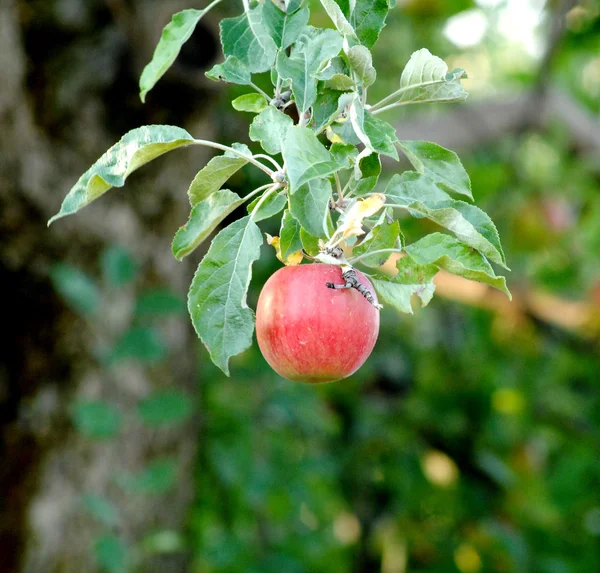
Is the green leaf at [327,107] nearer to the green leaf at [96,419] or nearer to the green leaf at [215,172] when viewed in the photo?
the green leaf at [215,172]

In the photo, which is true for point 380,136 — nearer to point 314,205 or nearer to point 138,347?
point 314,205

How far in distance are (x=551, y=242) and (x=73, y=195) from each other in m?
2.94

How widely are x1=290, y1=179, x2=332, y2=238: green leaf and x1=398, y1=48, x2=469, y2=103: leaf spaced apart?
0.43ft

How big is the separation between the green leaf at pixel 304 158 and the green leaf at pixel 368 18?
153 mm

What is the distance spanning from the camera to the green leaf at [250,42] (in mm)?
716

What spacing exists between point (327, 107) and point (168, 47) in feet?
0.57

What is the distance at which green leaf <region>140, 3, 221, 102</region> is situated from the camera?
724 millimetres

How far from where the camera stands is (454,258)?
65cm

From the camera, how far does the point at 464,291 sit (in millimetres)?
3438

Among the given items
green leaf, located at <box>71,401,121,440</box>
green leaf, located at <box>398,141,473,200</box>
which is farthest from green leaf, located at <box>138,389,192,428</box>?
green leaf, located at <box>398,141,473,200</box>

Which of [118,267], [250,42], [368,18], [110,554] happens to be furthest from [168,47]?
[110,554]

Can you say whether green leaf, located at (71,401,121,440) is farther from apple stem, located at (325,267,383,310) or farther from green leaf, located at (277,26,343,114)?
green leaf, located at (277,26,343,114)

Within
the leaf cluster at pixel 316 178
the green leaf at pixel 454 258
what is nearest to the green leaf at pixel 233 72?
the leaf cluster at pixel 316 178

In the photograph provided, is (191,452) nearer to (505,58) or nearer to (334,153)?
(334,153)
